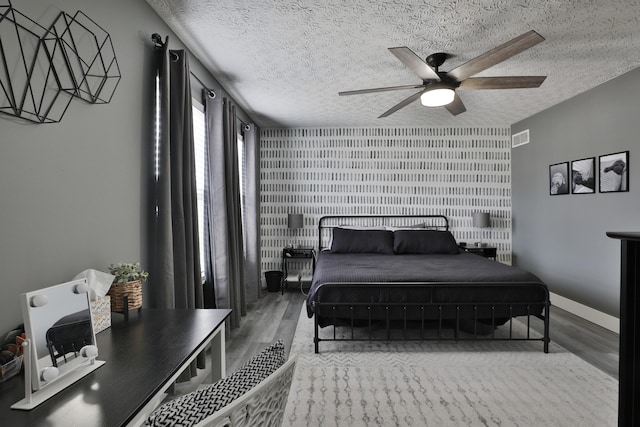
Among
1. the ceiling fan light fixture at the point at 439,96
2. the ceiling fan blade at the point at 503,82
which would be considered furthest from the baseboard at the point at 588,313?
the ceiling fan light fixture at the point at 439,96

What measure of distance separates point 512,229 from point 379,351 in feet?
11.4

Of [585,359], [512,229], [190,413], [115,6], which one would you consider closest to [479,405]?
[585,359]

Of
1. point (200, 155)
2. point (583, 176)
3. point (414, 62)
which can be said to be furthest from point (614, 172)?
point (200, 155)

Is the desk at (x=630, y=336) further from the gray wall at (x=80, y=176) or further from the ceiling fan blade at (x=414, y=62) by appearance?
the gray wall at (x=80, y=176)

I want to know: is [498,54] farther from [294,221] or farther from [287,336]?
[294,221]

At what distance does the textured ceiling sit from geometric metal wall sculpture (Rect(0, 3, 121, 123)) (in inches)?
29.3

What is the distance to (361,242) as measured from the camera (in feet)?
15.0

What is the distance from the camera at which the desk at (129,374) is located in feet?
2.81

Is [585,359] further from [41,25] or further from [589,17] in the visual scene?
[41,25]

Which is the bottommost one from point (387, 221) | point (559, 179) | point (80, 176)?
point (387, 221)

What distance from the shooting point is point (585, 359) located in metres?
2.79

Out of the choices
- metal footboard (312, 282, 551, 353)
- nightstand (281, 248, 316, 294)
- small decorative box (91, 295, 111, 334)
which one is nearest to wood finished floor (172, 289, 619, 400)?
metal footboard (312, 282, 551, 353)

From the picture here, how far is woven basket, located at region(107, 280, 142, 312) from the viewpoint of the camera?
63.7 inches

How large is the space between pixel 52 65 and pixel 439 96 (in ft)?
8.25
